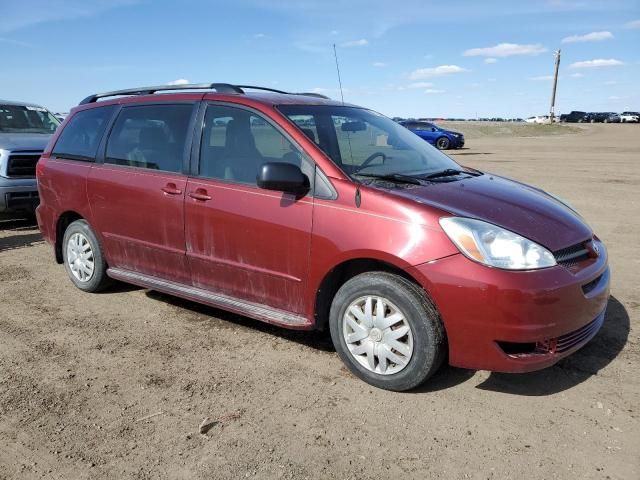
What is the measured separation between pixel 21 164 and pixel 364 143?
637cm

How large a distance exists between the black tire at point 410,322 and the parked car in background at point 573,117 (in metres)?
80.9

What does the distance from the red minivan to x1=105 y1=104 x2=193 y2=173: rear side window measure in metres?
0.01

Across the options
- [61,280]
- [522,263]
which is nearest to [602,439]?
[522,263]

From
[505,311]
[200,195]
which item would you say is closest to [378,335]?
[505,311]

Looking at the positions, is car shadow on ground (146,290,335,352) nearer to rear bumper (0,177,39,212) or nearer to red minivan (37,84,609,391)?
red minivan (37,84,609,391)

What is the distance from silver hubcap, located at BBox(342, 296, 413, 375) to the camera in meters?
3.42

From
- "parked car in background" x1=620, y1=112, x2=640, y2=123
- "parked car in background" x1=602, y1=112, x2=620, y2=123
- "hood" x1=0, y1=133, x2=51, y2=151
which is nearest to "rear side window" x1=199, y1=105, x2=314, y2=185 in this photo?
"hood" x1=0, y1=133, x2=51, y2=151

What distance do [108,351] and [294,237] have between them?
5.36ft

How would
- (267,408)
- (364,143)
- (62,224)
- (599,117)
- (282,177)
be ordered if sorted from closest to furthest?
(267,408) < (282,177) < (364,143) < (62,224) < (599,117)

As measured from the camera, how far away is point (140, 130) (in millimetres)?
4887

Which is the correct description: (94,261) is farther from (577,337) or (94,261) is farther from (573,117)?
(573,117)

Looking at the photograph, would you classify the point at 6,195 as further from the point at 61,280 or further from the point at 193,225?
the point at 193,225

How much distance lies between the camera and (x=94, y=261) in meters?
5.35

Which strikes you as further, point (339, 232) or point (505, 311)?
point (339, 232)
